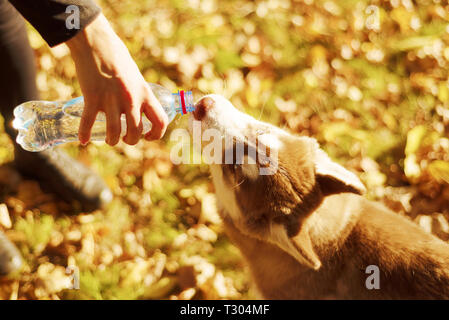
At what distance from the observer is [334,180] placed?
204 cm

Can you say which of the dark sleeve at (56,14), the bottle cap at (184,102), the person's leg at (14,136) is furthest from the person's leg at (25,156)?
the bottle cap at (184,102)

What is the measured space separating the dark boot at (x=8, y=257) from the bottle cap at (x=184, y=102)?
4.45 ft

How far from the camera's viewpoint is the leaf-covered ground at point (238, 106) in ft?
8.63

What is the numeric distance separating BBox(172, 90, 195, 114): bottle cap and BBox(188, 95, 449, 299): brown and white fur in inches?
3.3

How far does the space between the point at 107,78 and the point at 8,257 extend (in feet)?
5.17

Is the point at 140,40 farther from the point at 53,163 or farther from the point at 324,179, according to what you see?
the point at 324,179

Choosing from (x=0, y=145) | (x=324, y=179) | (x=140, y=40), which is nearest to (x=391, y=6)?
(x=140, y=40)

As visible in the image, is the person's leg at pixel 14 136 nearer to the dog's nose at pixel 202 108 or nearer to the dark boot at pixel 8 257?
the dark boot at pixel 8 257

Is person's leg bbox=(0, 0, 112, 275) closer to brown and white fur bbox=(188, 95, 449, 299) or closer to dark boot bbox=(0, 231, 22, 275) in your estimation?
dark boot bbox=(0, 231, 22, 275)

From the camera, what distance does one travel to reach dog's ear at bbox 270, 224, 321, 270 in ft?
5.84

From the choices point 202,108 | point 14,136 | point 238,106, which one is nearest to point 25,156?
point 14,136

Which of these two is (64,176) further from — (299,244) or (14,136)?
(299,244)

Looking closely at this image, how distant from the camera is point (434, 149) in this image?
3.20 metres
